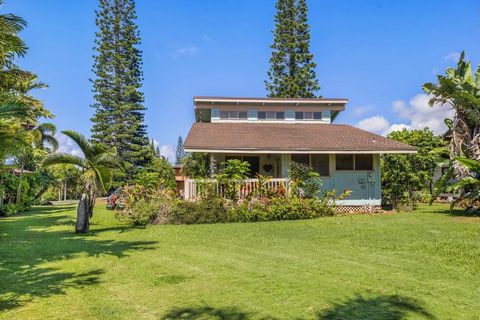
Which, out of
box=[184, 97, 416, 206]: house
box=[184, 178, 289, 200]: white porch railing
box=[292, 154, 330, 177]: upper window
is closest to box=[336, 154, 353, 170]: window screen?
box=[184, 97, 416, 206]: house

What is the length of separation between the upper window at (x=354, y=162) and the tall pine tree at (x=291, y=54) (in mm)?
22258

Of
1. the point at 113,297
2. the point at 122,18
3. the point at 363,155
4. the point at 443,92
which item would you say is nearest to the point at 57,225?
the point at 113,297

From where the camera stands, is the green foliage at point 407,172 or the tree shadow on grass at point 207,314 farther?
the green foliage at point 407,172

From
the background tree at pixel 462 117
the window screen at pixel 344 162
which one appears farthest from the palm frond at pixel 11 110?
the window screen at pixel 344 162

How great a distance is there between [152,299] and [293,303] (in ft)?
6.44

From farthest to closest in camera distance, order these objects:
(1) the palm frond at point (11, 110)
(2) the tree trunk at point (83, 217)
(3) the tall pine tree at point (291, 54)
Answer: (3) the tall pine tree at point (291, 54), (2) the tree trunk at point (83, 217), (1) the palm frond at point (11, 110)

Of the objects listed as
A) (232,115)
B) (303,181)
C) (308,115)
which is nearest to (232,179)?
(303,181)

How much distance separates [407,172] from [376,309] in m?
16.7

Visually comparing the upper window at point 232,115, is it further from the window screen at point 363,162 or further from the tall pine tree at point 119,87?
the tall pine tree at point 119,87

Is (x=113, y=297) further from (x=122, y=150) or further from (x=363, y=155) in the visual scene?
(x=122, y=150)

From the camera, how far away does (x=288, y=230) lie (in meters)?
12.1

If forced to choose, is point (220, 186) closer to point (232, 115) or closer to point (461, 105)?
point (232, 115)

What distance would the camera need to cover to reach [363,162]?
1853 cm

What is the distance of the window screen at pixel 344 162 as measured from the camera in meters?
18.4
